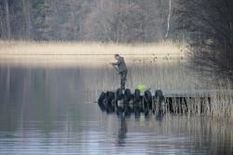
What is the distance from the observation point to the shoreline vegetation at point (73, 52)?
54997 millimetres

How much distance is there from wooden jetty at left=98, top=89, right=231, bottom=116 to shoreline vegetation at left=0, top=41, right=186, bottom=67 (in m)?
24.5

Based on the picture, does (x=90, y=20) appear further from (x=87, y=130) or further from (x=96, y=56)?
(x=87, y=130)

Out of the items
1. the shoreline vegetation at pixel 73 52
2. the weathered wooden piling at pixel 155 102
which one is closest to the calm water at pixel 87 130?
the weathered wooden piling at pixel 155 102

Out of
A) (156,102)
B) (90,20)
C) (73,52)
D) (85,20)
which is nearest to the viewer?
(156,102)

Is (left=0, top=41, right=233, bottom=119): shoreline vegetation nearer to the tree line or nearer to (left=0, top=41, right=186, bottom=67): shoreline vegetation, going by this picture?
(left=0, top=41, right=186, bottom=67): shoreline vegetation

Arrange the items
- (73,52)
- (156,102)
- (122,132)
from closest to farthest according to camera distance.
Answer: (122,132)
(156,102)
(73,52)

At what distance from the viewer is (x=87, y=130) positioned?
2081 centimetres

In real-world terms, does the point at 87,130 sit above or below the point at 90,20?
below

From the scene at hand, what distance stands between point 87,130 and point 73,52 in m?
41.9

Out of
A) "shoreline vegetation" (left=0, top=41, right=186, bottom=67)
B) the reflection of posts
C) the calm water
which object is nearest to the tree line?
"shoreline vegetation" (left=0, top=41, right=186, bottom=67)

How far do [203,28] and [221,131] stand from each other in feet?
15.3

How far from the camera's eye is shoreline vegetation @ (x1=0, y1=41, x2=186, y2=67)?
54997 millimetres

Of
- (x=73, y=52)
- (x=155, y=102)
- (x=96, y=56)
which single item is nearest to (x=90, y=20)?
(x=73, y=52)

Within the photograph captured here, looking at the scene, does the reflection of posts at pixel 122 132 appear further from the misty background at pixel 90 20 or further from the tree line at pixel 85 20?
the tree line at pixel 85 20
